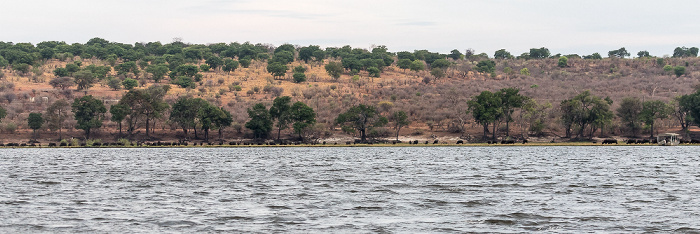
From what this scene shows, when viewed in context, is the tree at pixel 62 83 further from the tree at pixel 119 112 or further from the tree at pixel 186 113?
the tree at pixel 186 113

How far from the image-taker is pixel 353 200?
43.4m

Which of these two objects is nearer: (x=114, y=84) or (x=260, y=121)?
(x=260, y=121)

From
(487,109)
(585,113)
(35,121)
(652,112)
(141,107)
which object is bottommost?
(35,121)

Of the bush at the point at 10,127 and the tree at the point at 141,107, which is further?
the bush at the point at 10,127

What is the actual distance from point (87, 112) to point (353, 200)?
377 ft

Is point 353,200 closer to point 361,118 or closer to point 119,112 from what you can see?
point 361,118

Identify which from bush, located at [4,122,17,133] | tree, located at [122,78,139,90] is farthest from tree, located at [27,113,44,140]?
tree, located at [122,78,139,90]

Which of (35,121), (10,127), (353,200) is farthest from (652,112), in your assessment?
(10,127)

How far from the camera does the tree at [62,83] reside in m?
190

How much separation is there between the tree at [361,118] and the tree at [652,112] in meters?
52.5

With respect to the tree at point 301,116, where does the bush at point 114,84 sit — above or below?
above

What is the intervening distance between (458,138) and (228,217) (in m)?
121

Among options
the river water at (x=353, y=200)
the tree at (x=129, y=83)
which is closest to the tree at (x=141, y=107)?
the tree at (x=129, y=83)

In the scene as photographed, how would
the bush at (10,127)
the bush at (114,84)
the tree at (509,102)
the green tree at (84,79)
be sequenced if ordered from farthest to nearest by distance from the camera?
1. the bush at (114,84)
2. the green tree at (84,79)
3. the bush at (10,127)
4. the tree at (509,102)
